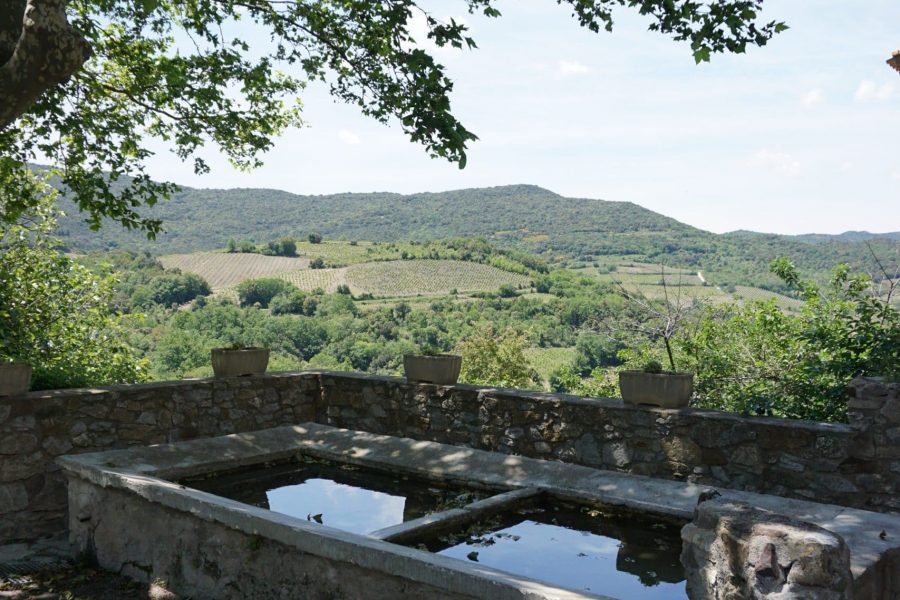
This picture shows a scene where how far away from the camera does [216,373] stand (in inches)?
243

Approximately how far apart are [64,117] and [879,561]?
7186 millimetres

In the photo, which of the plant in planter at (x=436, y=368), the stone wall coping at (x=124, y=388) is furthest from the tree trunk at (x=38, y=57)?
the plant in planter at (x=436, y=368)

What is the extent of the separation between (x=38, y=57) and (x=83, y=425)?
2.59 m

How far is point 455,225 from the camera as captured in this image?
52.0 metres

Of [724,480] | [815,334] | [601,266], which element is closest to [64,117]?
[724,480]

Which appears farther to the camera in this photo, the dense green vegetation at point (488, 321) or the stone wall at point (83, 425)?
the dense green vegetation at point (488, 321)

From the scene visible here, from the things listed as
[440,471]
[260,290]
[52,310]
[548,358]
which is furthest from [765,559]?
[260,290]

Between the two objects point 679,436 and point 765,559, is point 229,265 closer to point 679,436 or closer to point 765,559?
point 679,436

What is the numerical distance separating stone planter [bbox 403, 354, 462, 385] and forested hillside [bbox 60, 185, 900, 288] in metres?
24.8

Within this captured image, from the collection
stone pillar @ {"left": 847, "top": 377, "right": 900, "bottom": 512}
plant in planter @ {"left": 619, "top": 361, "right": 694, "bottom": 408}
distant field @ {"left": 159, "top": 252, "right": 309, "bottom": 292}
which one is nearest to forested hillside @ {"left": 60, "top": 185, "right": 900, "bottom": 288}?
distant field @ {"left": 159, "top": 252, "right": 309, "bottom": 292}

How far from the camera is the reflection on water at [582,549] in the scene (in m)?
3.29

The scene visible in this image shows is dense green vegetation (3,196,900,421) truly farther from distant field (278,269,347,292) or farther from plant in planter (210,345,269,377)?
plant in planter (210,345,269,377)

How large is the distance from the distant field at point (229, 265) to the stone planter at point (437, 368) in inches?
1255

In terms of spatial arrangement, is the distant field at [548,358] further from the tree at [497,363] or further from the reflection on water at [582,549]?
the reflection on water at [582,549]
